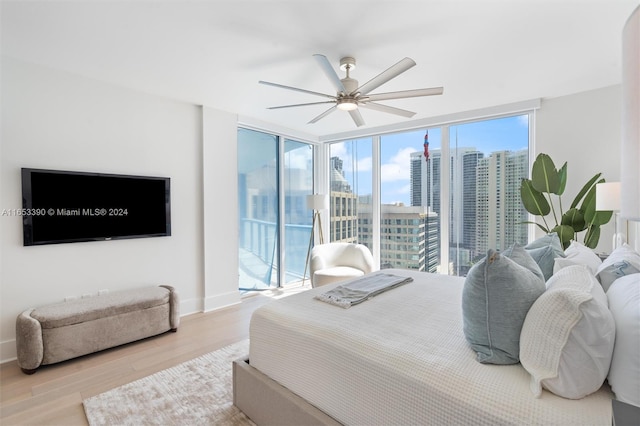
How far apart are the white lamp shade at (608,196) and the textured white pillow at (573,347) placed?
2.09 metres

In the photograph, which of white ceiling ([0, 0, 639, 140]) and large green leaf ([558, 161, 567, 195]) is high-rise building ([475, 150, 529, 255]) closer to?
large green leaf ([558, 161, 567, 195])

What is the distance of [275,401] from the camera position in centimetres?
162

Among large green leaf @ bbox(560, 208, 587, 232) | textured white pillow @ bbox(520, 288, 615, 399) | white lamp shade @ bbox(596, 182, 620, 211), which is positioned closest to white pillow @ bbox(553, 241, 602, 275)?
textured white pillow @ bbox(520, 288, 615, 399)

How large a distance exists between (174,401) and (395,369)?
161 cm

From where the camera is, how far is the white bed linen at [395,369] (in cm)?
102

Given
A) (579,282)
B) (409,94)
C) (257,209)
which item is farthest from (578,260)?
(257,209)

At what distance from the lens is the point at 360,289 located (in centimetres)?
224

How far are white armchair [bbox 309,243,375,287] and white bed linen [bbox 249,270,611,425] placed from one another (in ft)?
5.69

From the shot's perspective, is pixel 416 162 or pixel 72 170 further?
pixel 416 162

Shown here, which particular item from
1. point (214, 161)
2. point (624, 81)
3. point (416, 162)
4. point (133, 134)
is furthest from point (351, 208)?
point (624, 81)

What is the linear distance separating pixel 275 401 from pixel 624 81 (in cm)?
A: 185

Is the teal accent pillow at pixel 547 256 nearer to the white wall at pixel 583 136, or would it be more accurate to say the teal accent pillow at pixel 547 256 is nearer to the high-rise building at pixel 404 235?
the white wall at pixel 583 136

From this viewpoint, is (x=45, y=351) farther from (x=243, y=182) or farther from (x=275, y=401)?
(x=243, y=182)

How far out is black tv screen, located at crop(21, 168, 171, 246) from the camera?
263 cm
